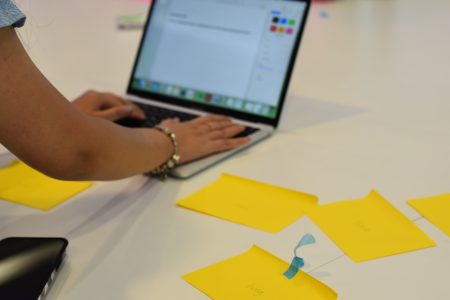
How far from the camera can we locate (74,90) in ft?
4.18

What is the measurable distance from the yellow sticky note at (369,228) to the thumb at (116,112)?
1.49 feet

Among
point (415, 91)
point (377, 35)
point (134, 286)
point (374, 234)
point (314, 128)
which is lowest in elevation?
point (134, 286)

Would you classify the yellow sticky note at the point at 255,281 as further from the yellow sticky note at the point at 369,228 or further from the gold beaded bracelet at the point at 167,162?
the gold beaded bracelet at the point at 167,162

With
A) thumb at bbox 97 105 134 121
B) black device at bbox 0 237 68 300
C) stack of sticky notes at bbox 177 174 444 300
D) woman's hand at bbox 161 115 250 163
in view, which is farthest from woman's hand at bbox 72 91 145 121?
black device at bbox 0 237 68 300

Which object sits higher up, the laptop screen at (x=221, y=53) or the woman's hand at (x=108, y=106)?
the laptop screen at (x=221, y=53)

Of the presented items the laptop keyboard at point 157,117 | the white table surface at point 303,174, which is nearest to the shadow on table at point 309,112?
the white table surface at point 303,174

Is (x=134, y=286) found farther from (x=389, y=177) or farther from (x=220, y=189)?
(x=389, y=177)

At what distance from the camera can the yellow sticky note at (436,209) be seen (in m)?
0.73

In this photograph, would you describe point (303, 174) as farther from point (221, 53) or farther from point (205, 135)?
point (221, 53)

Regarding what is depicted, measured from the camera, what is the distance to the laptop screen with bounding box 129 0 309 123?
104 cm

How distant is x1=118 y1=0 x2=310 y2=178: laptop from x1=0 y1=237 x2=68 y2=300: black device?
0.39m

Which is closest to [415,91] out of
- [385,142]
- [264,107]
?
[385,142]

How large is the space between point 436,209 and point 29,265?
1.88ft

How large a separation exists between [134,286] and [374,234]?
13.1 inches
